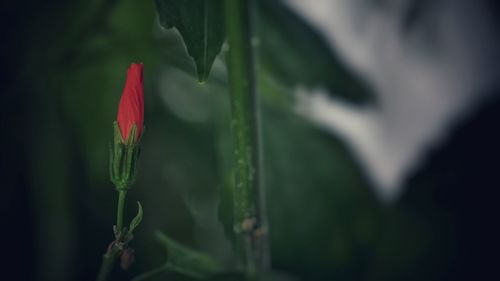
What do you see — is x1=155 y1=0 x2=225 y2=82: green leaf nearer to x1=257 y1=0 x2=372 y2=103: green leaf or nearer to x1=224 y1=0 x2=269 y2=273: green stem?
x1=224 y1=0 x2=269 y2=273: green stem

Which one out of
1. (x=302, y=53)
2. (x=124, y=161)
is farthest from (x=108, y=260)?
(x=302, y=53)

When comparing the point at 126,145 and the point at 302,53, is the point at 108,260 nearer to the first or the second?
the point at 126,145

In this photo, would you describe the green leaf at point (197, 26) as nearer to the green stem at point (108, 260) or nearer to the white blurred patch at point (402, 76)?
the green stem at point (108, 260)

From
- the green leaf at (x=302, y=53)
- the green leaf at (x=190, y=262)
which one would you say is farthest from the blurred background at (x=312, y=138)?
the green leaf at (x=190, y=262)

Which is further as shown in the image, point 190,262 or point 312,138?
point 312,138

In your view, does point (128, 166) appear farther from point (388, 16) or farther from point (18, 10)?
point (388, 16)

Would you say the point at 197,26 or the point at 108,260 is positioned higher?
the point at 197,26

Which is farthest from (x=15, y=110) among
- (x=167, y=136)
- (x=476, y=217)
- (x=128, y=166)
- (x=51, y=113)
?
(x=476, y=217)
